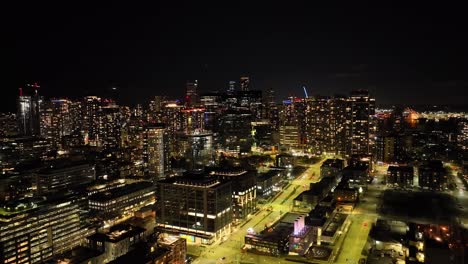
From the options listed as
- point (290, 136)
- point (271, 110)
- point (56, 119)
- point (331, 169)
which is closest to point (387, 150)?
point (331, 169)

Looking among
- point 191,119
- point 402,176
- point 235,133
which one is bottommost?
point 402,176

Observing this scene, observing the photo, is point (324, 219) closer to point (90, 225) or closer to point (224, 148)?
point (90, 225)

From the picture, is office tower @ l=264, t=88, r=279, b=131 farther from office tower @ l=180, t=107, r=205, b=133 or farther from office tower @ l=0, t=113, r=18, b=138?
office tower @ l=0, t=113, r=18, b=138

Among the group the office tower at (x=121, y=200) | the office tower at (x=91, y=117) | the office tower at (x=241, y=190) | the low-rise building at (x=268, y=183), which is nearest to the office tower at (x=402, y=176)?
the low-rise building at (x=268, y=183)

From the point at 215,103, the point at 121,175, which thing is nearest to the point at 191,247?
the point at 121,175

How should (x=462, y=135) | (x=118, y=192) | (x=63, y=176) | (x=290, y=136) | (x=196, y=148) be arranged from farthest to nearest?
(x=290, y=136) < (x=462, y=135) < (x=196, y=148) < (x=63, y=176) < (x=118, y=192)

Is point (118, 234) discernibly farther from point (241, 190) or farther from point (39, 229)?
point (241, 190)

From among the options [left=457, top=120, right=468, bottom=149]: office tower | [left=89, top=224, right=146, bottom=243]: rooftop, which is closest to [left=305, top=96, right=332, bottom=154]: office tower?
[left=457, top=120, right=468, bottom=149]: office tower

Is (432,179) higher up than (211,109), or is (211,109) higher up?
(211,109)
